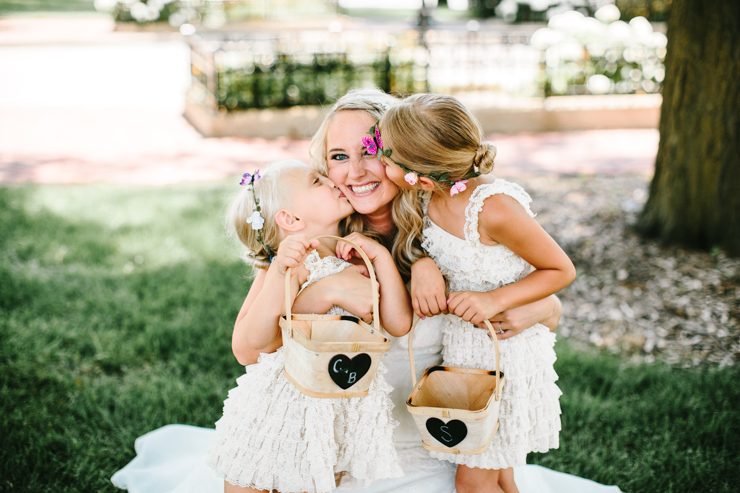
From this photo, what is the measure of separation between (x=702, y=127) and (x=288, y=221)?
4.11m

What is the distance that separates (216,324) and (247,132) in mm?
6970

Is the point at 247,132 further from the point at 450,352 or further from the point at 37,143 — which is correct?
the point at 450,352

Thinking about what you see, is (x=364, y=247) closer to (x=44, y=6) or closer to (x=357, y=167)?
(x=357, y=167)

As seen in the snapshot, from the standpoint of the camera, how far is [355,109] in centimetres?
245

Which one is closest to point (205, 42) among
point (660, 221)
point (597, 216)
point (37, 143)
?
point (37, 143)

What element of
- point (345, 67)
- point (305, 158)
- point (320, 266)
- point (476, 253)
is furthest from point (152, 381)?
point (345, 67)

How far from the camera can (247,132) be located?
1079 cm

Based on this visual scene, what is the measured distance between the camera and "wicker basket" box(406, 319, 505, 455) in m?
1.86

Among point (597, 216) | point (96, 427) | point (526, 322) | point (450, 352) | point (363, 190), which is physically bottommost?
point (96, 427)

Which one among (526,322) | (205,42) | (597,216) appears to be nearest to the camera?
(526,322)

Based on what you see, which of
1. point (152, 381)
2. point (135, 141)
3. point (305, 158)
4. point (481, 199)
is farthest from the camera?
point (135, 141)

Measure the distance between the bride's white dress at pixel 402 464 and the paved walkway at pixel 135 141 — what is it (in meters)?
5.74

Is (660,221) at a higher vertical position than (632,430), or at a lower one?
higher

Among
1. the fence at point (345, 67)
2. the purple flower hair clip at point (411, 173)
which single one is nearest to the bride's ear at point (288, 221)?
the purple flower hair clip at point (411, 173)
